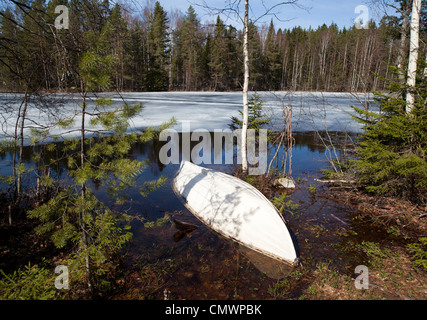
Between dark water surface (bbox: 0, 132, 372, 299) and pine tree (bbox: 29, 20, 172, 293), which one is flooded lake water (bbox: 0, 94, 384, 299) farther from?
pine tree (bbox: 29, 20, 172, 293)

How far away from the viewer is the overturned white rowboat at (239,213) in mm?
4750

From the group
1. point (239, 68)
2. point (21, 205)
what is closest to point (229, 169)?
point (21, 205)

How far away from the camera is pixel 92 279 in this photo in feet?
11.9

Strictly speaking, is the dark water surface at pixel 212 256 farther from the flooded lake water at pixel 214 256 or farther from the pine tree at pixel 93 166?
the pine tree at pixel 93 166

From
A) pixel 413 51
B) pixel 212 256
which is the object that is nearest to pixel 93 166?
pixel 212 256

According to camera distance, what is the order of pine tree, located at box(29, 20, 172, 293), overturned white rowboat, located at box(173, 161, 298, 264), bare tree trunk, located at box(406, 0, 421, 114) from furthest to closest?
bare tree trunk, located at box(406, 0, 421, 114) → overturned white rowboat, located at box(173, 161, 298, 264) → pine tree, located at box(29, 20, 172, 293)

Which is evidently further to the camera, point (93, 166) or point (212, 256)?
point (212, 256)

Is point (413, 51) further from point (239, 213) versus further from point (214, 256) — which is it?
point (214, 256)

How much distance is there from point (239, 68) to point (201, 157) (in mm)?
29992

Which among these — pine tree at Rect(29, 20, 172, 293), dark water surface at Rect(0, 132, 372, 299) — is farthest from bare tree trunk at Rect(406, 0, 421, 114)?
pine tree at Rect(29, 20, 172, 293)

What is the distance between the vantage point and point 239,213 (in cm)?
545

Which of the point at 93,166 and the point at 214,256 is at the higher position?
the point at 93,166

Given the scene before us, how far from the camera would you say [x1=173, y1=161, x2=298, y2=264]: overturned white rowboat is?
4.75 m
